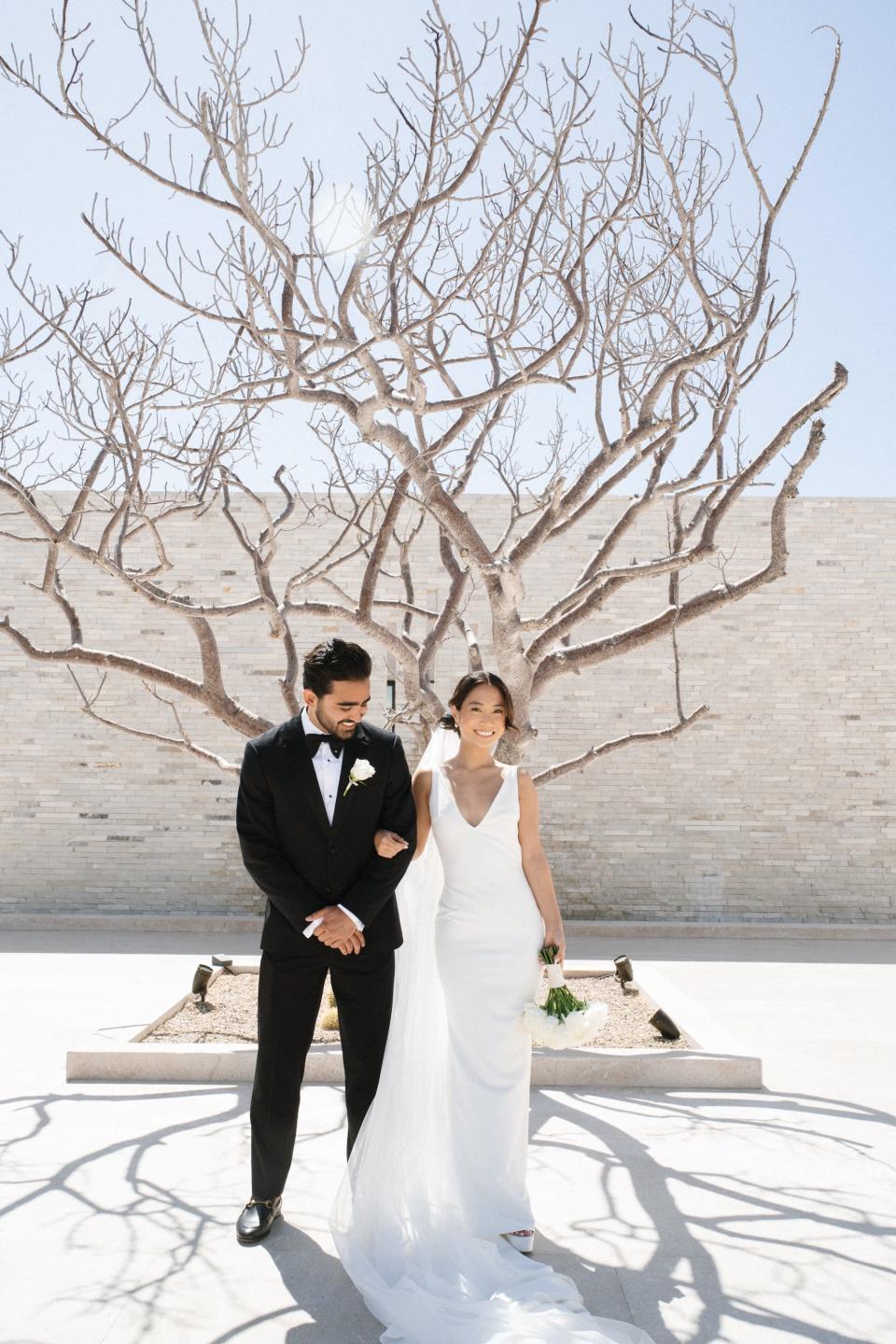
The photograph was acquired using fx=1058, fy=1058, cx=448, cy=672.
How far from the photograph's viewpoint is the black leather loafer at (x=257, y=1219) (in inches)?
122

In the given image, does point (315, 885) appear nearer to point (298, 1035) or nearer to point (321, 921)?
point (321, 921)

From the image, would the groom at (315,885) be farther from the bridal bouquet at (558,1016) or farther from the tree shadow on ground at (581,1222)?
the bridal bouquet at (558,1016)

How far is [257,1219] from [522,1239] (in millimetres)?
790

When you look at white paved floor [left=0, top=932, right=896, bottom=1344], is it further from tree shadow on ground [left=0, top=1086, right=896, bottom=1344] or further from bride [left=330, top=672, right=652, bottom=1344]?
bride [left=330, top=672, right=652, bottom=1344]

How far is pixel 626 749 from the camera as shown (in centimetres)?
1084

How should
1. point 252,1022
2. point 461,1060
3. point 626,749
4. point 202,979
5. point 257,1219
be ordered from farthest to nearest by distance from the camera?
point 626,749, point 202,979, point 252,1022, point 461,1060, point 257,1219

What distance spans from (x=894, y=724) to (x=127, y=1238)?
9.58 metres

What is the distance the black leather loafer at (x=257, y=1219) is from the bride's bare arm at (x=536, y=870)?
3.76ft

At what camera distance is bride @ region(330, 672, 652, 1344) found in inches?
112

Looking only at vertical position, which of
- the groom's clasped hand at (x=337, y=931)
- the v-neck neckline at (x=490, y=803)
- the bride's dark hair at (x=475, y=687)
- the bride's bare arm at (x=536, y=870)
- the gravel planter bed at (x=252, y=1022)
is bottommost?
the gravel planter bed at (x=252, y=1022)

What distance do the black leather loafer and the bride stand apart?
0.24 meters

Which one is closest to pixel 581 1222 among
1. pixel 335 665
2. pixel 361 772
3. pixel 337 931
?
pixel 337 931

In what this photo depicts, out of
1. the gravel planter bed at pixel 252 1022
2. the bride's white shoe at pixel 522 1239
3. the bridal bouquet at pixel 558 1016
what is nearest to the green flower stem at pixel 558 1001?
the bridal bouquet at pixel 558 1016

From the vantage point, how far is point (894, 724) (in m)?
10.9
